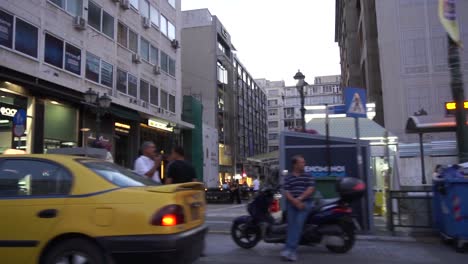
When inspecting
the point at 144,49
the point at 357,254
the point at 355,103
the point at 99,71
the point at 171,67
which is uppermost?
the point at 144,49

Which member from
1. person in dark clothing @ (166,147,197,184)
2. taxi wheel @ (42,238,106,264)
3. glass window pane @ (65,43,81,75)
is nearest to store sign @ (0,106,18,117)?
glass window pane @ (65,43,81,75)

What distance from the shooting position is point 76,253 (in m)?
5.31

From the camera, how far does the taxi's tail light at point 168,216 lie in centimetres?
532

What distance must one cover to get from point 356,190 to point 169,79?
31.2 m

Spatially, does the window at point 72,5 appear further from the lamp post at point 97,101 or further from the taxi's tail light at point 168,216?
the taxi's tail light at point 168,216

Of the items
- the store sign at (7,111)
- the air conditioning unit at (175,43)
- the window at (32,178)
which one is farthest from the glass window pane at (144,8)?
the window at (32,178)

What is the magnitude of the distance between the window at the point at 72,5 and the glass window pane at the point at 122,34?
445cm

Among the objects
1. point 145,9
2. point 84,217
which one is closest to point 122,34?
point 145,9

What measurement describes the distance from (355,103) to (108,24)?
21.3 m

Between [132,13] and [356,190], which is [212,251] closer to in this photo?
[356,190]

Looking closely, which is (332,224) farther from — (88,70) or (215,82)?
(215,82)

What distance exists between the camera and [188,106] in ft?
150

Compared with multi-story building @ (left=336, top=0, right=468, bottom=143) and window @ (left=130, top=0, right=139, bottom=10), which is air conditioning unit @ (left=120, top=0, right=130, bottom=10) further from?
multi-story building @ (left=336, top=0, right=468, bottom=143)

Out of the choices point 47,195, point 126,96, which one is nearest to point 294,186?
point 47,195
